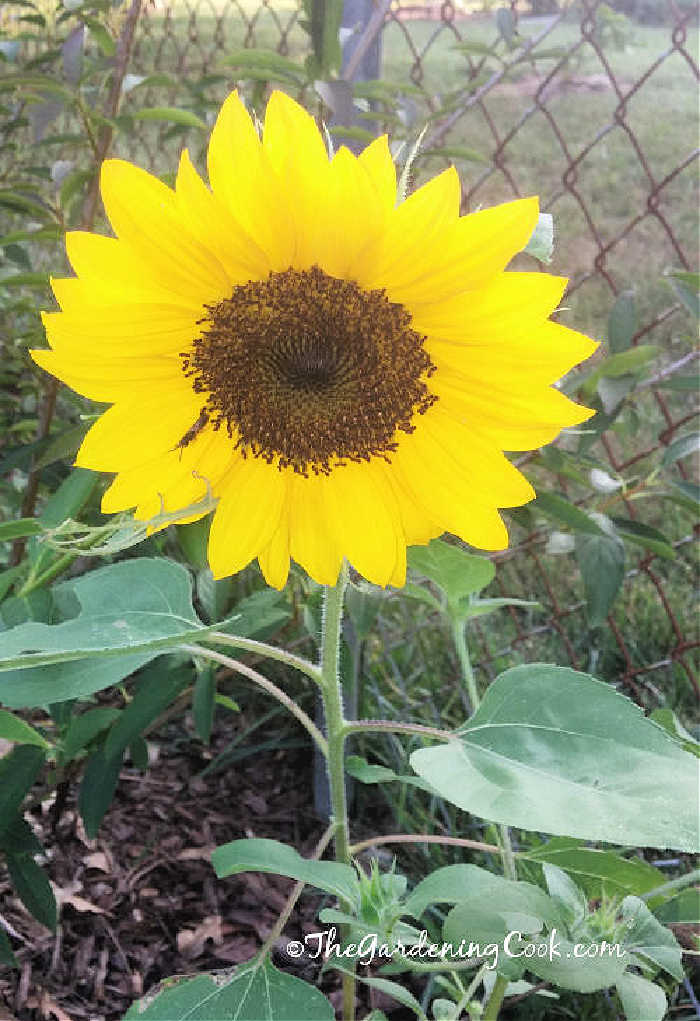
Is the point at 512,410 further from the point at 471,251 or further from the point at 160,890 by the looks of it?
the point at 160,890

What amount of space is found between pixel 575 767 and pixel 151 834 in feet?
3.62

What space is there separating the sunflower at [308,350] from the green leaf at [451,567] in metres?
0.21

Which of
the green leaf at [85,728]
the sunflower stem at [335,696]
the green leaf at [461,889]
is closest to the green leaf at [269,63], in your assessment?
the sunflower stem at [335,696]

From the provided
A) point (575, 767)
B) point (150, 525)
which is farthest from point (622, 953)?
point (150, 525)

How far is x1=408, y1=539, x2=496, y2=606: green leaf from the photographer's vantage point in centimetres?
105

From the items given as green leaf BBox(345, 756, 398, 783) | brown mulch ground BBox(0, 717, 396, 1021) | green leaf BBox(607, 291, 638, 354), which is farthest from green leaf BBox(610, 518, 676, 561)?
brown mulch ground BBox(0, 717, 396, 1021)

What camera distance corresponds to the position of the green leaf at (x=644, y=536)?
1.54m

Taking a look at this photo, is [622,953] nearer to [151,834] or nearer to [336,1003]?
[336,1003]

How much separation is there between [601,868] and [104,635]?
0.48 metres

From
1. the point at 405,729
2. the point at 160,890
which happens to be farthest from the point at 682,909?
the point at 160,890

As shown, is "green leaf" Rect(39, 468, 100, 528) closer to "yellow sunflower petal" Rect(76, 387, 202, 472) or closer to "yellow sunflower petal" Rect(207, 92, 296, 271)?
"yellow sunflower petal" Rect(76, 387, 202, 472)

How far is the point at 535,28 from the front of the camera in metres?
5.70

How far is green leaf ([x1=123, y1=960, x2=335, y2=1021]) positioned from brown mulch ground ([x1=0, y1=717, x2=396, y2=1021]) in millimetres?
361

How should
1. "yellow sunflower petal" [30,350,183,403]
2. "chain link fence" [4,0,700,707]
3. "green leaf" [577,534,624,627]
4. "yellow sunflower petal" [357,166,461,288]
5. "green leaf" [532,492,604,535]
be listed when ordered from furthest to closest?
"chain link fence" [4,0,700,707] < "green leaf" [577,534,624,627] < "green leaf" [532,492,604,535] < "yellow sunflower petal" [30,350,183,403] < "yellow sunflower petal" [357,166,461,288]
